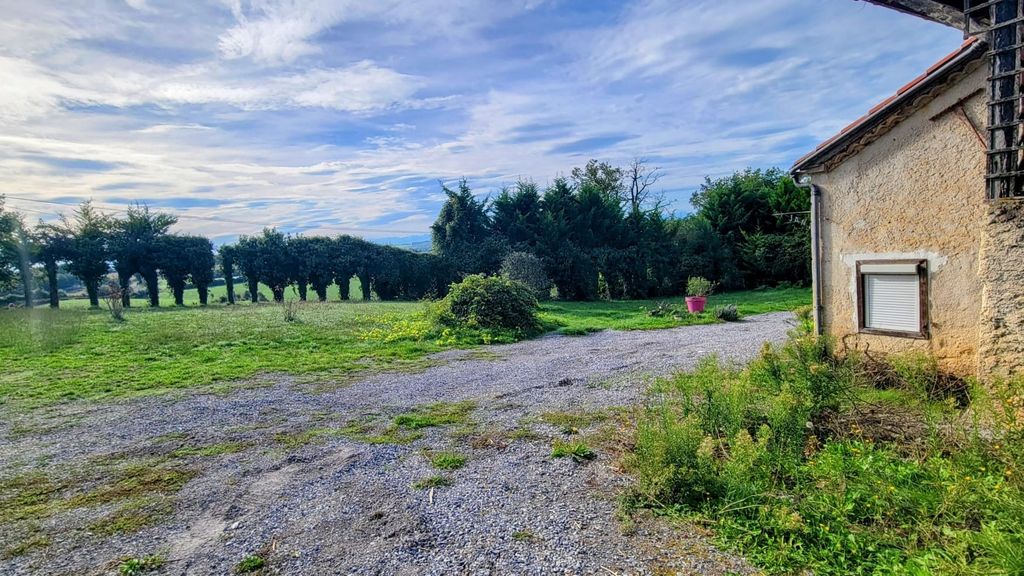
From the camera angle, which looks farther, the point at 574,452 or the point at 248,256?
the point at 248,256

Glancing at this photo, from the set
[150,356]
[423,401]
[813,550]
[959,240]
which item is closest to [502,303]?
[423,401]

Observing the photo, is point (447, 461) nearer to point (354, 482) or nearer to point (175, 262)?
point (354, 482)

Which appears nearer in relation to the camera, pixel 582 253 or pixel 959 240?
pixel 959 240

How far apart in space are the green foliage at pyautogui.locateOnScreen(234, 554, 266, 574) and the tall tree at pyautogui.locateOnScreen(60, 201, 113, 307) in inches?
1186

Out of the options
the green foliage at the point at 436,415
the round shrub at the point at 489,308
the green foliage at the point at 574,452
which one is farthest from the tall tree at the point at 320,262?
the green foliage at the point at 574,452

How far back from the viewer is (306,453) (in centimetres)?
557

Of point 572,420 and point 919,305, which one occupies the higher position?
point 919,305

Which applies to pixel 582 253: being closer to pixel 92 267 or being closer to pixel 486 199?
pixel 486 199

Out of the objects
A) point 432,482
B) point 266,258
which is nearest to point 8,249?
point 266,258

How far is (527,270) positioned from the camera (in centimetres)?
2278

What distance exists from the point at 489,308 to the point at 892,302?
960 centimetres

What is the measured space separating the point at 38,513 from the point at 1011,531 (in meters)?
7.04

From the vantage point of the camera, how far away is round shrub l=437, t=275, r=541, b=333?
1437 centimetres

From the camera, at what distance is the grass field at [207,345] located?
9.18m
